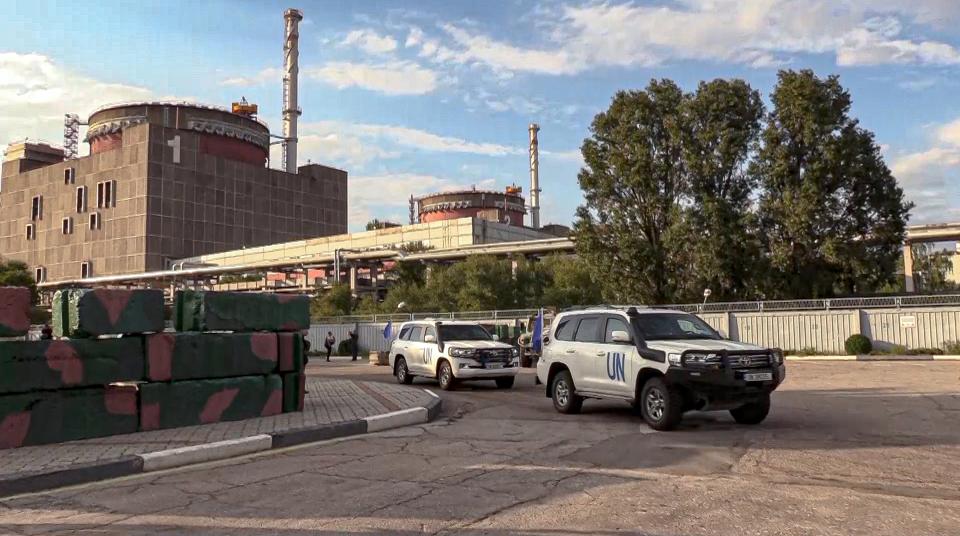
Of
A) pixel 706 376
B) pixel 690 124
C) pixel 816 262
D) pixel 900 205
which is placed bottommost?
pixel 706 376

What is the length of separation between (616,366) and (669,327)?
103 centimetres

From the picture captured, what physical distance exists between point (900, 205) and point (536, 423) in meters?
28.3

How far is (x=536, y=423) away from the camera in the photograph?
11.9 metres

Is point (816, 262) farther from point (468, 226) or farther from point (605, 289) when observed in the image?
point (468, 226)

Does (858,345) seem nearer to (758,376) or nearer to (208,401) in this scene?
(758,376)

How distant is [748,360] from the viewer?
409 inches

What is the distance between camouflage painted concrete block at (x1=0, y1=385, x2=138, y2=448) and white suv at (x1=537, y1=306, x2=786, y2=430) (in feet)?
22.5

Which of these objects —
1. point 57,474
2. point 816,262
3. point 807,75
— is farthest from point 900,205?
point 57,474

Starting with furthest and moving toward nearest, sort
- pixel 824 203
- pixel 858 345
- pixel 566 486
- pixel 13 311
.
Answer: pixel 824 203
pixel 858 345
pixel 13 311
pixel 566 486

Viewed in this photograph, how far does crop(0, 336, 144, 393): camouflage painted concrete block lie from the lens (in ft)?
30.2

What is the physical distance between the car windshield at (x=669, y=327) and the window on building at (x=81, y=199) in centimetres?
10672

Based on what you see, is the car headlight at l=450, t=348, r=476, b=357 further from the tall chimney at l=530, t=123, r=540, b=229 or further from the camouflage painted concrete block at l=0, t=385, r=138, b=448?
the tall chimney at l=530, t=123, r=540, b=229

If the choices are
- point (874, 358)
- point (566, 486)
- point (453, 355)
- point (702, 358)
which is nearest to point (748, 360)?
point (702, 358)

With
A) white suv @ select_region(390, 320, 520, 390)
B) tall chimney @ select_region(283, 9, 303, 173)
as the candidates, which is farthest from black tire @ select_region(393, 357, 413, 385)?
tall chimney @ select_region(283, 9, 303, 173)
